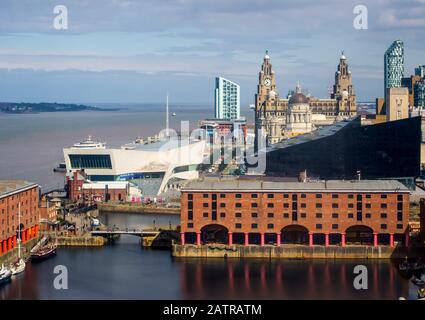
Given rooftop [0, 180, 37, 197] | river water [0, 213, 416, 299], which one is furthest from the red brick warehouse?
rooftop [0, 180, 37, 197]

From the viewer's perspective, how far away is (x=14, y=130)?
116 m

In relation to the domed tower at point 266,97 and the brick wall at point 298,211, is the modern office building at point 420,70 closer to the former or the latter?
the domed tower at point 266,97

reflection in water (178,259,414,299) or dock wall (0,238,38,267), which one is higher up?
dock wall (0,238,38,267)

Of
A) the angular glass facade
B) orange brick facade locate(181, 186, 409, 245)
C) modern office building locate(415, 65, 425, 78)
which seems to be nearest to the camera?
orange brick facade locate(181, 186, 409, 245)

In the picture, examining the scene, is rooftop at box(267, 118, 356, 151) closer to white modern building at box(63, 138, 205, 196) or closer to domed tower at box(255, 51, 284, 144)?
white modern building at box(63, 138, 205, 196)

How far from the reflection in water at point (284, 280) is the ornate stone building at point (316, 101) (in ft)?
140

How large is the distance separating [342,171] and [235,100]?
7879 centimetres

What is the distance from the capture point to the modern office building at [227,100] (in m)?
122

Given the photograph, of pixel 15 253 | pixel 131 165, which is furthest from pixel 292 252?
pixel 131 165

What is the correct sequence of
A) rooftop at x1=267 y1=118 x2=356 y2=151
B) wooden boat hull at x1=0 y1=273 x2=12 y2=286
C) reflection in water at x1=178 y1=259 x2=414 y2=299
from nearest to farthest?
reflection in water at x1=178 y1=259 x2=414 y2=299 → wooden boat hull at x1=0 y1=273 x2=12 y2=286 → rooftop at x1=267 y1=118 x2=356 y2=151

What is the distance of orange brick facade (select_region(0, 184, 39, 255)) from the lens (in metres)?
28.7

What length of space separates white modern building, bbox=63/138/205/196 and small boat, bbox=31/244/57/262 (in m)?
16.4

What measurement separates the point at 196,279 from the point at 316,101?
4995 cm
